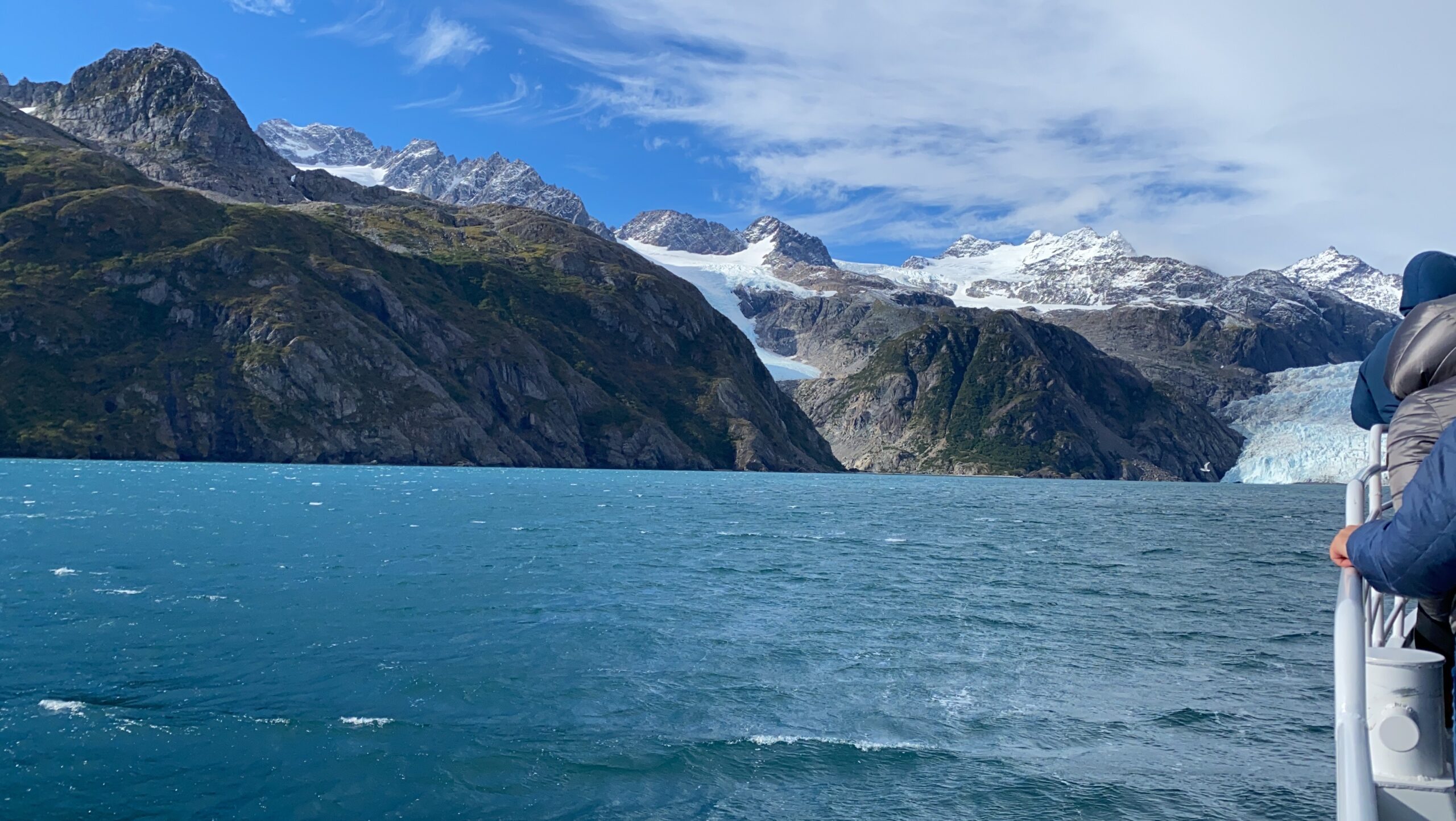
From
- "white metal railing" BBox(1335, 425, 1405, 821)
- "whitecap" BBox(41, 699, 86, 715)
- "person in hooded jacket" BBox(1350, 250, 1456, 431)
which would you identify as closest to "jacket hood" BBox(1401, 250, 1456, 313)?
"person in hooded jacket" BBox(1350, 250, 1456, 431)

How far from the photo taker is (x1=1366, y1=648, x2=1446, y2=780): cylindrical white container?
609 centimetres

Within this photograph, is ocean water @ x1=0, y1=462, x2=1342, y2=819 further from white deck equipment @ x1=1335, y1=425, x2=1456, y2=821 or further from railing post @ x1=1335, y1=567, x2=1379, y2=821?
railing post @ x1=1335, y1=567, x2=1379, y2=821

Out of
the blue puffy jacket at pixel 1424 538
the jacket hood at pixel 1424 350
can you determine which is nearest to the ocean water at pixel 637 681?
the jacket hood at pixel 1424 350

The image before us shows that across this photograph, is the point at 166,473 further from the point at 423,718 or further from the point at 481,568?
the point at 423,718

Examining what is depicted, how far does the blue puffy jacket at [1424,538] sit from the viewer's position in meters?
5.79

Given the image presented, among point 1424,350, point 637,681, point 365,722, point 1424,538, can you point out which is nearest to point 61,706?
point 365,722

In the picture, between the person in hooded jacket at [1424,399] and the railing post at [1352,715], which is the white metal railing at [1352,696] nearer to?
the railing post at [1352,715]

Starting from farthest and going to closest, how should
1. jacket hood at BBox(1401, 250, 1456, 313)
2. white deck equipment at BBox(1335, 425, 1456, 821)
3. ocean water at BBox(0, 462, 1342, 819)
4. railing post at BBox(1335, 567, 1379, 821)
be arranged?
ocean water at BBox(0, 462, 1342, 819) → jacket hood at BBox(1401, 250, 1456, 313) → white deck equipment at BBox(1335, 425, 1456, 821) → railing post at BBox(1335, 567, 1379, 821)

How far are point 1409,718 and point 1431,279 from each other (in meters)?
3.55

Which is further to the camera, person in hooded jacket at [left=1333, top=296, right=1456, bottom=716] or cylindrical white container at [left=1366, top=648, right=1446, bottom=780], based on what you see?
person in hooded jacket at [left=1333, top=296, right=1456, bottom=716]

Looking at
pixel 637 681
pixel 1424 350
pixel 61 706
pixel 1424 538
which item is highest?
pixel 1424 350

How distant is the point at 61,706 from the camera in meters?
22.4

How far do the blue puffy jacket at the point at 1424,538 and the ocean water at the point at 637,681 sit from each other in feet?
45.7

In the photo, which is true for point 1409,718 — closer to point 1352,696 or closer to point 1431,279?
point 1352,696
